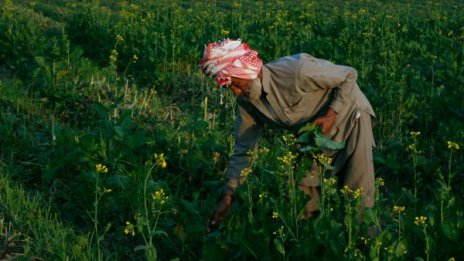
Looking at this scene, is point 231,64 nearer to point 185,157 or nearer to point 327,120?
point 327,120

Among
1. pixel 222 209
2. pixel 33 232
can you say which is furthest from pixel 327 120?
pixel 33 232

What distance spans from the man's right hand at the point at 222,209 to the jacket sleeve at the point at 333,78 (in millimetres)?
746

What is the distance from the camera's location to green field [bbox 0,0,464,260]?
343 cm

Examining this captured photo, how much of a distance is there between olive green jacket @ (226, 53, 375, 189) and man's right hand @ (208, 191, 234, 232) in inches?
3.0

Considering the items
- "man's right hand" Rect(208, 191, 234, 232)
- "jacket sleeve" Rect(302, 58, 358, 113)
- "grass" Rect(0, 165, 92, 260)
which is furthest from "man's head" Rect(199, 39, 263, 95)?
"grass" Rect(0, 165, 92, 260)

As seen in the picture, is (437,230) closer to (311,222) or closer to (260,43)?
(311,222)

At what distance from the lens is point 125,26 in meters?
8.93

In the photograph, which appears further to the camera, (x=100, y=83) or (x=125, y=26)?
(x=125, y=26)

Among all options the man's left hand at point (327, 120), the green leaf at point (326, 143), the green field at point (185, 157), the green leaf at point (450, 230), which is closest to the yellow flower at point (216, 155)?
the green field at point (185, 157)

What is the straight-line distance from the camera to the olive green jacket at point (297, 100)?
3.73m

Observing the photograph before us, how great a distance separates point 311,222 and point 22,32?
6.38 m

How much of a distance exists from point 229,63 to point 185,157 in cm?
159

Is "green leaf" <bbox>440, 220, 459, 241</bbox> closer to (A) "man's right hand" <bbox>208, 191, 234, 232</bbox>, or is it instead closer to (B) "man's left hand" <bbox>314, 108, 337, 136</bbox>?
(B) "man's left hand" <bbox>314, 108, 337, 136</bbox>

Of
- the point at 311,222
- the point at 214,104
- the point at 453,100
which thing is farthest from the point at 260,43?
the point at 311,222
